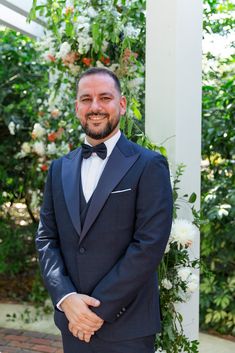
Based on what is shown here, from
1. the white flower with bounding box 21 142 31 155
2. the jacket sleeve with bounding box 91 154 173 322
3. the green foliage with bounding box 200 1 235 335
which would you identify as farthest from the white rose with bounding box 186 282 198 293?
the white flower with bounding box 21 142 31 155

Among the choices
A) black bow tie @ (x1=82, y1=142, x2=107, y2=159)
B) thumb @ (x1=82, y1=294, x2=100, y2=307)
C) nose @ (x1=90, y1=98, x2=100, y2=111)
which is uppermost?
nose @ (x1=90, y1=98, x2=100, y2=111)

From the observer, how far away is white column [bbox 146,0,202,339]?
2709 millimetres

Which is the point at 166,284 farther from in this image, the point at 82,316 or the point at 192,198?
the point at 82,316

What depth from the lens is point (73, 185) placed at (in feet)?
7.02

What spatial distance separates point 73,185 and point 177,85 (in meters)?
0.88

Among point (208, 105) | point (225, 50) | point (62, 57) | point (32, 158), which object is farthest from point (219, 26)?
point (32, 158)

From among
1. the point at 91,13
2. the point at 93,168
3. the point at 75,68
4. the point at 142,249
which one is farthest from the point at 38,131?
the point at 142,249

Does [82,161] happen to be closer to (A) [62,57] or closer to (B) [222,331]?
(A) [62,57]

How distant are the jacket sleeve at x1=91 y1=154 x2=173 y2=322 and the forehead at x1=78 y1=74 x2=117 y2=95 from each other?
34 centimetres

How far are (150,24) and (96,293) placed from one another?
4.83 ft

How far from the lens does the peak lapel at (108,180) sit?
2.03m

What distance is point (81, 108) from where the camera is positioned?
2143mm

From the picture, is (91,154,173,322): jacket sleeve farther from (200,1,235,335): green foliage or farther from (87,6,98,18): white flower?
(200,1,235,335): green foliage

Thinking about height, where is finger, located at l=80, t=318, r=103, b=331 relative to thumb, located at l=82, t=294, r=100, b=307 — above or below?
below
